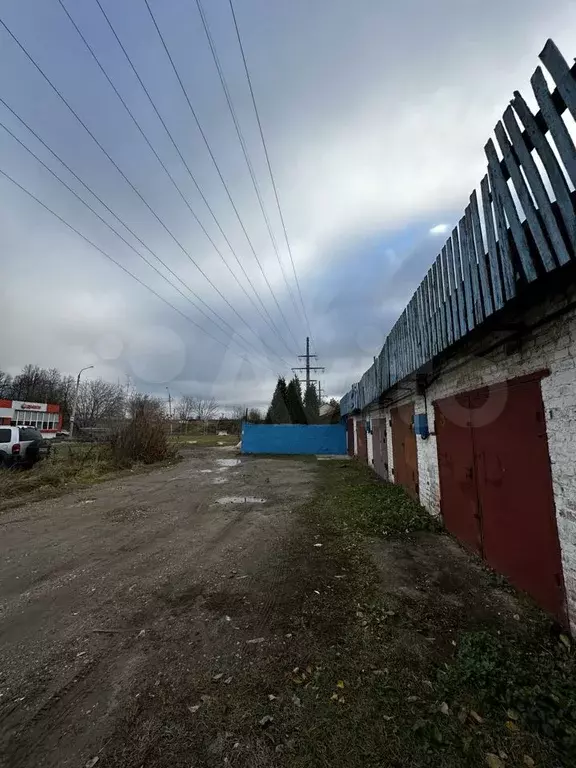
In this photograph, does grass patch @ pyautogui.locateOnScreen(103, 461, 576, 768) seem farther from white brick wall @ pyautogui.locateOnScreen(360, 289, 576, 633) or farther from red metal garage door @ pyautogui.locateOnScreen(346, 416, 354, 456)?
red metal garage door @ pyautogui.locateOnScreen(346, 416, 354, 456)

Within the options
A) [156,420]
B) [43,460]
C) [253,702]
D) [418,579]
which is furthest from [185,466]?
[253,702]

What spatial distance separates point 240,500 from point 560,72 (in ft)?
25.8

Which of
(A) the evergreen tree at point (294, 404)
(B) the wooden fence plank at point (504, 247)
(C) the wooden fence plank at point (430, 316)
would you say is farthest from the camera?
(A) the evergreen tree at point (294, 404)

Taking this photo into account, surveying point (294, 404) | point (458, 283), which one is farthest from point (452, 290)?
point (294, 404)

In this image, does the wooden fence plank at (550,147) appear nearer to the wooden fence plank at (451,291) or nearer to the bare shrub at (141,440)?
the wooden fence plank at (451,291)

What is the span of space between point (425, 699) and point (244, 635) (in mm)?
1365

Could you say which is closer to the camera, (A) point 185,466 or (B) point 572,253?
(B) point 572,253

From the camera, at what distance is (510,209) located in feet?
9.07

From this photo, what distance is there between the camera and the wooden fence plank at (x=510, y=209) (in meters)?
2.54

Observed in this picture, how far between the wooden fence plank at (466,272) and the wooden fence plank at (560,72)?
1.46 m

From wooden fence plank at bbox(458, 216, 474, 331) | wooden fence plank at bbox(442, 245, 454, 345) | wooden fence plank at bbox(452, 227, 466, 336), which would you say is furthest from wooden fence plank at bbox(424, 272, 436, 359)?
wooden fence plank at bbox(458, 216, 474, 331)

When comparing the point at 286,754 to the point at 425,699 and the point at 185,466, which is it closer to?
the point at 425,699

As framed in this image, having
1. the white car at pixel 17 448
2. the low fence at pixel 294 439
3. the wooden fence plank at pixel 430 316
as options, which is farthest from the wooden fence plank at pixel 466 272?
the low fence at pixel 294 439

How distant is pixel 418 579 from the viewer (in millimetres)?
3734
